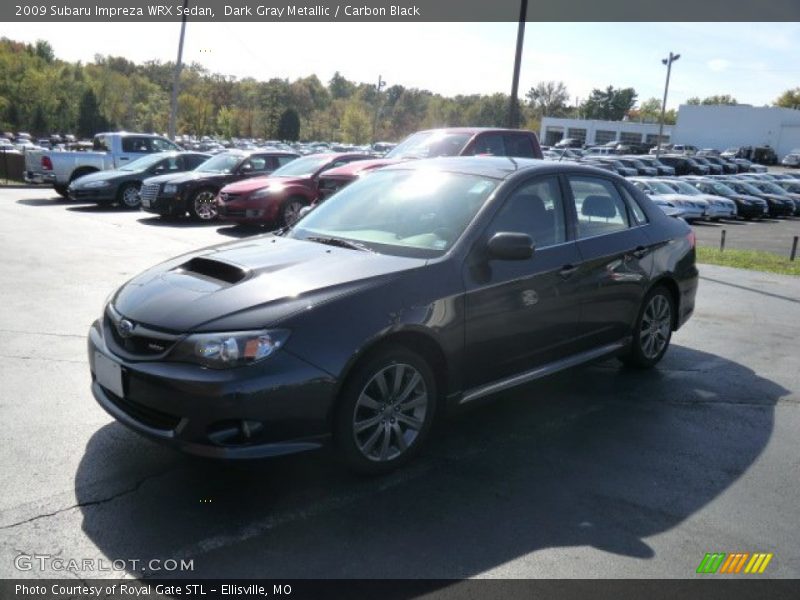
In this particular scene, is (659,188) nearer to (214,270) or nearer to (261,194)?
(261,194)

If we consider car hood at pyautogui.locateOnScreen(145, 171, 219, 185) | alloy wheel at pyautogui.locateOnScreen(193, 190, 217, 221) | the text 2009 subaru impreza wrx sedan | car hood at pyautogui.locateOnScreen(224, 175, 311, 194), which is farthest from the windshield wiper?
car hood at pyautogui.locateOnScreen(145, 171, 219, 185)

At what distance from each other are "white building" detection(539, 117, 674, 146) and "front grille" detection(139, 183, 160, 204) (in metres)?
89.3

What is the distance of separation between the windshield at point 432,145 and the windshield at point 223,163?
4988 mm

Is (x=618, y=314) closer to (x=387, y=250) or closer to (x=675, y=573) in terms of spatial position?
(x=387, y=250)

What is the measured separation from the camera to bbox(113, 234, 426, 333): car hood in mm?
3475

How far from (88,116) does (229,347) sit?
77.7 metres

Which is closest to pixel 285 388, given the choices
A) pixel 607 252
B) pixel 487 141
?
pixel 607 252

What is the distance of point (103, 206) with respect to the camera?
1783 centimetres

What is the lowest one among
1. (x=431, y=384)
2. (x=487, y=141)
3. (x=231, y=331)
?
(x=431, y=384)

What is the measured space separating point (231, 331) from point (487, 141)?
9353 mm

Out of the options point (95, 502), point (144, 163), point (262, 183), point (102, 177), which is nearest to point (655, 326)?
point (95, 502)

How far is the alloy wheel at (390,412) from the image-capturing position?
146 inches

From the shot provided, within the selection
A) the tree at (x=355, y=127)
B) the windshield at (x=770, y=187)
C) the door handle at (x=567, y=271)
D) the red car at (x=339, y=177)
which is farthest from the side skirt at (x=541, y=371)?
the tree at (x=355, y=127)

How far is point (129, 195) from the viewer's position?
56.0 feet
